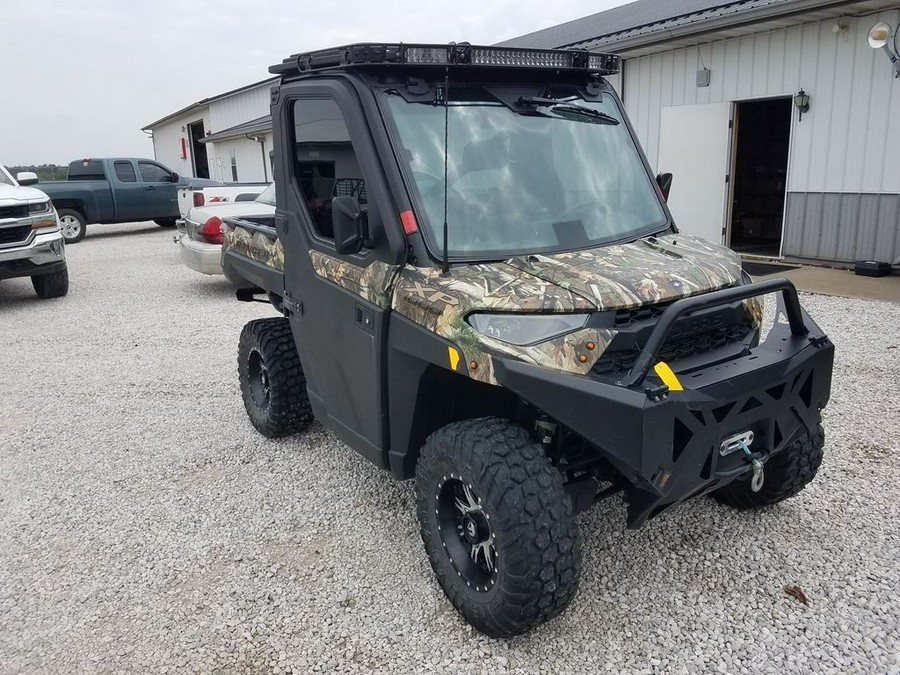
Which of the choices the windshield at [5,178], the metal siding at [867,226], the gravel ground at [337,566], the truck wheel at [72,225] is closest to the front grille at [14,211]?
the windshield at [5,178]

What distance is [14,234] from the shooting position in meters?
8.97

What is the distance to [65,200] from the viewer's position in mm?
17312

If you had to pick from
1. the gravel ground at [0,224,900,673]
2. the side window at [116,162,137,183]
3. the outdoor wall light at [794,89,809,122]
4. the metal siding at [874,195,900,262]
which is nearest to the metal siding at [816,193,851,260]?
the metal siding at [874,195,900,262]

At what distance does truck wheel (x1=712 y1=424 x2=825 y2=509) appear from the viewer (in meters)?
3.30

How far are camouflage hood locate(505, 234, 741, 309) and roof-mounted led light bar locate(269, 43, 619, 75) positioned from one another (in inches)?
34.4

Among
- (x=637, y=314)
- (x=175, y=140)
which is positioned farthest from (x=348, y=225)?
(x=175, y=140)

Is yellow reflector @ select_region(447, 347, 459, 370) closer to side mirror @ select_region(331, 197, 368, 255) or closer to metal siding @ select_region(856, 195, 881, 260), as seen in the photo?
side mirror @ select_region(331, 197, 368, 255)

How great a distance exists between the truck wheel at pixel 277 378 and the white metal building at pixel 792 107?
7.81m

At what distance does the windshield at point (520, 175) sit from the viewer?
2.97 m

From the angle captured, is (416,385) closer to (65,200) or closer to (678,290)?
(678,290)

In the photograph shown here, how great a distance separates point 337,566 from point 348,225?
1.57 meters

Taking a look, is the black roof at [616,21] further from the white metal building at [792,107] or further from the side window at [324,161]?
the side window at [324,161]

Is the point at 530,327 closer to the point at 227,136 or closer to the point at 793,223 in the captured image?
the point at 793,223

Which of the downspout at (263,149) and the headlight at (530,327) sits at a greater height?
the downspout at (263,149)
